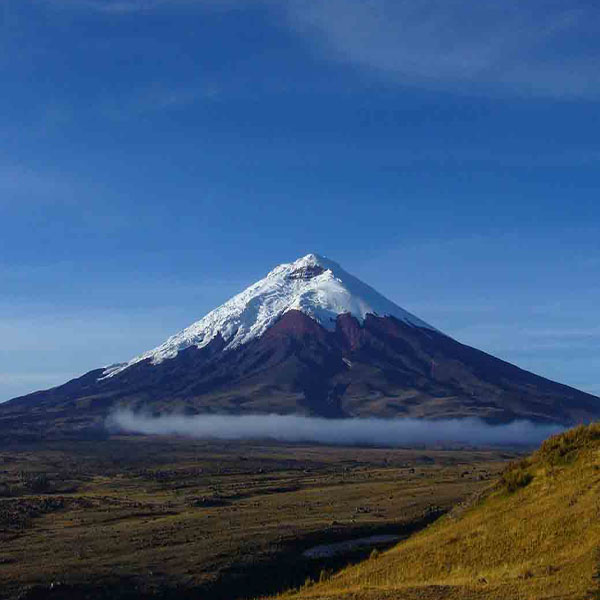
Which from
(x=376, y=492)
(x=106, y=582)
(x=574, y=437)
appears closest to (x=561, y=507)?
(x=574, y=437)

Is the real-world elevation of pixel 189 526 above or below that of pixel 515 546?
below

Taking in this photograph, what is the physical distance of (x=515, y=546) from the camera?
24609 millimetres

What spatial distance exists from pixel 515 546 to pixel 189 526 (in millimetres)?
29775

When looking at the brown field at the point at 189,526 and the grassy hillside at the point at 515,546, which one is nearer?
the grassy hillside at the point at 515,546

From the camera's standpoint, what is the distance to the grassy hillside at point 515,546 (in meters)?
20.4

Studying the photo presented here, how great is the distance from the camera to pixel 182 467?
424 ft

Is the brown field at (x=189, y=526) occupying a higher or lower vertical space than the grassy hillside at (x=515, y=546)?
lower

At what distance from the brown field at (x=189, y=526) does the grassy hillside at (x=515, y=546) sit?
8.55 meters

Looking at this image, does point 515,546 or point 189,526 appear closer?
point 515,546

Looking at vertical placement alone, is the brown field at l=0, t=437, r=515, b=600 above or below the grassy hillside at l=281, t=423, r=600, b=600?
below

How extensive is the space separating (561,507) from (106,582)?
1948cm

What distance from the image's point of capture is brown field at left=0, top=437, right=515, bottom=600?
36062 millimetres

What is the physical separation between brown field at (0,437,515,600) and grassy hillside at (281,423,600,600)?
8.55 metres

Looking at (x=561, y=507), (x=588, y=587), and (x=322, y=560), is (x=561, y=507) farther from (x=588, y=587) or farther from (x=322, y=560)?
(x=322, y=560)
